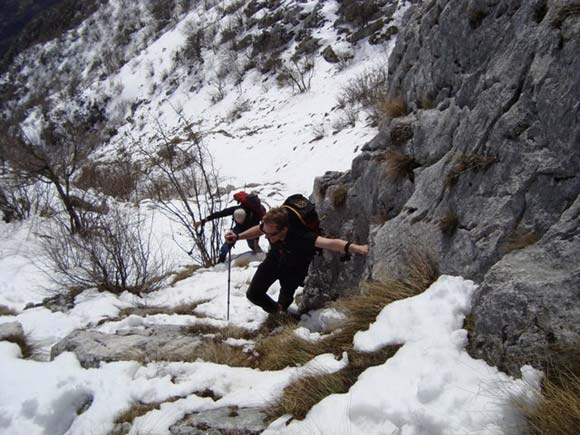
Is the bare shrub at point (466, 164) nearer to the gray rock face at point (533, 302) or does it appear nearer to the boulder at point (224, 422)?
the gray rock face at point (533, 302)

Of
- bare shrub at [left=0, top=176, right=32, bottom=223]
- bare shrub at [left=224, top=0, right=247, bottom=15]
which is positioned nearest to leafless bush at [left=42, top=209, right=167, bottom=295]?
bare shrub at [left=0, top=176, right=32, bottom=223]

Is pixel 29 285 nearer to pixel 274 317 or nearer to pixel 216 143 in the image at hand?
pixel 274 317

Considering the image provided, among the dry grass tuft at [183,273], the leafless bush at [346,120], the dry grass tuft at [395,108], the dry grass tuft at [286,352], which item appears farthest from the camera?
the leafless bush at [346,120]

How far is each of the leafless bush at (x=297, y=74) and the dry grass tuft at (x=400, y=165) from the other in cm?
1816

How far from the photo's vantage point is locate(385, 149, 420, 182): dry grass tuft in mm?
3533

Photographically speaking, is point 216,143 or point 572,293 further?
point 216,143

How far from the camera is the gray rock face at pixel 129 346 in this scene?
345 centimetres

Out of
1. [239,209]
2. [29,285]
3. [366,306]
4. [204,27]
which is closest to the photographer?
[366,306]

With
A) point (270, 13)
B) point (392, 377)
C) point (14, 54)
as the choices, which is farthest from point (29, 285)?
point (14, 54)

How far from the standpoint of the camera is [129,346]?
12.0 ft

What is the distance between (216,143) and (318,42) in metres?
10.0

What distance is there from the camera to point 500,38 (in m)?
2.88

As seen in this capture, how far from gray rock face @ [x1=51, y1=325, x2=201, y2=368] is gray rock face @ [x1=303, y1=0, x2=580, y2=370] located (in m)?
1.53

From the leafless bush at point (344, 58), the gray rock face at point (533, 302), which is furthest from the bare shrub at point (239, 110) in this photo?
the gray rock face at point (533, 302)
